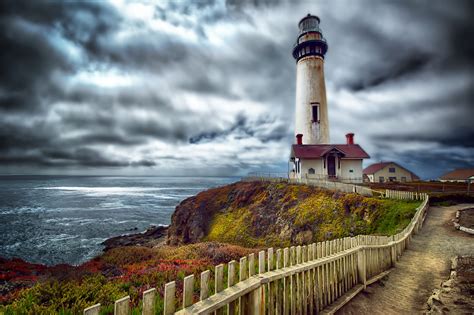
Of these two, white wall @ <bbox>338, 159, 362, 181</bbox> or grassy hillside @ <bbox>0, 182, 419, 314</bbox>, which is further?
white wall @ <bbox>338, 159, 362, 181</bbox>

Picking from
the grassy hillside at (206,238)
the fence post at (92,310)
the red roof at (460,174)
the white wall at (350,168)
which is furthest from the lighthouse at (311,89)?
the red roof at (460,174)

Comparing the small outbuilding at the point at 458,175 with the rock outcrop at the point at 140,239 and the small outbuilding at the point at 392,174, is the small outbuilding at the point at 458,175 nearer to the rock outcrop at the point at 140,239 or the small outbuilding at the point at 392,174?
the small outbuilding at the point at 392,174

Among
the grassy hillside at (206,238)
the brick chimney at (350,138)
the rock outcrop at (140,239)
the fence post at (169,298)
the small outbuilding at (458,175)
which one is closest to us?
the fence post at (169,298)

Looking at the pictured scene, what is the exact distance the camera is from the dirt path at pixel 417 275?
17.9 ft

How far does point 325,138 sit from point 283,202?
50.7 feet

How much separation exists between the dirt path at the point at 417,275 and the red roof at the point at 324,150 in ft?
62.2

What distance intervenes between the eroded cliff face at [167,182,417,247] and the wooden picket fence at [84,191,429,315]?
366 inches

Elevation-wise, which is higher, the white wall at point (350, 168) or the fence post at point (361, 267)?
the white wall at point (350, 168)

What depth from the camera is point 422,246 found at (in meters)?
10.5

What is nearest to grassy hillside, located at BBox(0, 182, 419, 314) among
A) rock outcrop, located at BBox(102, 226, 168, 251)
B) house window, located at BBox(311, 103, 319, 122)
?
rock outcrop, located at BBox(102, 226, 168, 251)

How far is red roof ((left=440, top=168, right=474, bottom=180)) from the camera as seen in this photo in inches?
2110

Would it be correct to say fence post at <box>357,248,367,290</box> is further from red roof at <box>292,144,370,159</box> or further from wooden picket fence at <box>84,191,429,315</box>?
red roof at <box>292,144,370,159</box>

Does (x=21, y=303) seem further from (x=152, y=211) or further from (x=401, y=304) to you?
(x=152, y=211)

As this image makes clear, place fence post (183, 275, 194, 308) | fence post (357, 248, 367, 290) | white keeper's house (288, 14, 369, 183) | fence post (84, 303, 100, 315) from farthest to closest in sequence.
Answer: white keeper's house (288, 14, 369, 183), fence post (357, 248, 367, 290), fence post (183, 275, 194, 308), fence post (84, 303, 100, 315)
